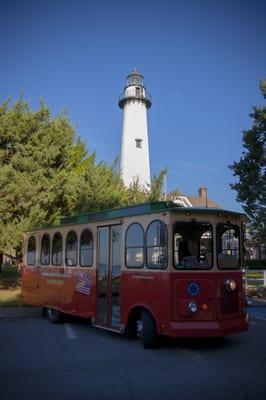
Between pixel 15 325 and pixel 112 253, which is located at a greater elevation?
pixel 112 253

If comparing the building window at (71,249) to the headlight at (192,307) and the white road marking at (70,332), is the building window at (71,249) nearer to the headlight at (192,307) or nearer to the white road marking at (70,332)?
the white road marking at (70,332)

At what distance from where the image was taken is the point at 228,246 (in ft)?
30.7

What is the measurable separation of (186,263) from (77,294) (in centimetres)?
362

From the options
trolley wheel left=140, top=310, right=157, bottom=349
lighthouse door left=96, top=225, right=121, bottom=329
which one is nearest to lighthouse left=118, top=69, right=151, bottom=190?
lighthouse door left=96, top=225, right=121, bottom=329

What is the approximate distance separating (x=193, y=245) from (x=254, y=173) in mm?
11621

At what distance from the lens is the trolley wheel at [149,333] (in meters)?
8.81

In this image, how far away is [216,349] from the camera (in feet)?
29.1

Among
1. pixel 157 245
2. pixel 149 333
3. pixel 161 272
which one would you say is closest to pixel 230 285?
pixel 161 272

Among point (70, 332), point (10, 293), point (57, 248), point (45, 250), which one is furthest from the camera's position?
point (10, 293)

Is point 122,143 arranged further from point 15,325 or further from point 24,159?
point 15,325

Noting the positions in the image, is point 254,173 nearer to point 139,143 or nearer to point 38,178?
point 38,178

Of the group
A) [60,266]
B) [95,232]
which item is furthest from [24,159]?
[95,232]

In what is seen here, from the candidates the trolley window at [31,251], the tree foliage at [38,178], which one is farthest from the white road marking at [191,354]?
the tree foliage at [38,178]

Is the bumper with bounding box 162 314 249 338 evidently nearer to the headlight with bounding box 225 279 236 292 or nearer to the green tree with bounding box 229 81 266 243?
the headlight with bounding box 225 279 236 292
